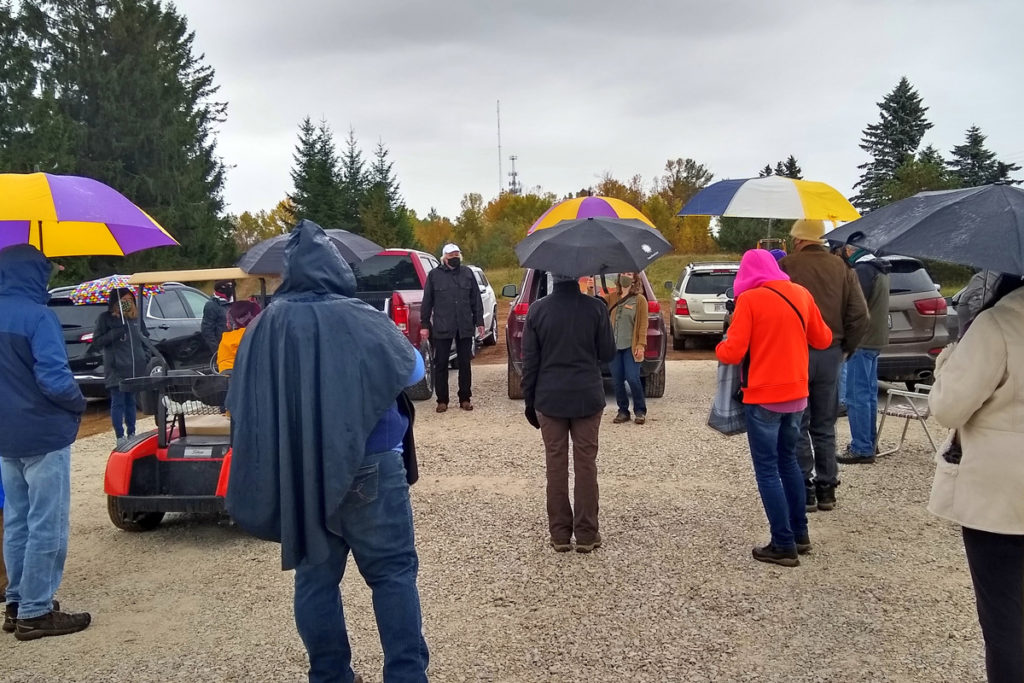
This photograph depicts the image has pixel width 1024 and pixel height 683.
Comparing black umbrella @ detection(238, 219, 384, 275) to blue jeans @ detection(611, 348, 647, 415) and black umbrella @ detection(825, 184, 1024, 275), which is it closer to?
blue jeans @ detection(611, 348, 647, 415)

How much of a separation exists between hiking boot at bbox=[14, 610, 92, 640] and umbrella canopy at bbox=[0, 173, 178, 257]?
199 cm

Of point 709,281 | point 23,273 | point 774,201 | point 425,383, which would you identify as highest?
point 774,201

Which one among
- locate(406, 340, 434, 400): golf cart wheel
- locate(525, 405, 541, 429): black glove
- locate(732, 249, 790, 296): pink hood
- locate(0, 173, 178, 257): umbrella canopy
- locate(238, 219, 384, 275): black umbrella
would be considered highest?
locate(0, 173, 178, 257): umbrella canopy

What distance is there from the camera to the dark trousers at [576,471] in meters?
4.87

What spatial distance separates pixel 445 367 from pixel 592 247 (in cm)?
492

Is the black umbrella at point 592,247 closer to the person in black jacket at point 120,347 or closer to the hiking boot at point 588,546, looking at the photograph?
the hiking boot at point 588,546

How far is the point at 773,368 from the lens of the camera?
4.45m

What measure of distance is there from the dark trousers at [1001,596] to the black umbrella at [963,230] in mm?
977

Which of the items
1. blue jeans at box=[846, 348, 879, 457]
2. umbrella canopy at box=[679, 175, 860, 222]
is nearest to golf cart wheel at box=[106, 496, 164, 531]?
umbrella canopy at box=[679, 175, 860, 222]

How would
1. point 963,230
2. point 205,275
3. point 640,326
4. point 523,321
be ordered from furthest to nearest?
1. point 523,321
2. point 640,326
3. point 205,275
4. point 963,230

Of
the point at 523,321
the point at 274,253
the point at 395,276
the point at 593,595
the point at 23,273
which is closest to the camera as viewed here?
the point at 23,273

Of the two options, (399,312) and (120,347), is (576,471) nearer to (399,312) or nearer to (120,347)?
(399,312)

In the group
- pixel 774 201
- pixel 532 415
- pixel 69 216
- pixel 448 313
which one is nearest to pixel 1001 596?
pixel 532 415

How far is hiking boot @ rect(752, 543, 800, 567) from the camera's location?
4.55 m
